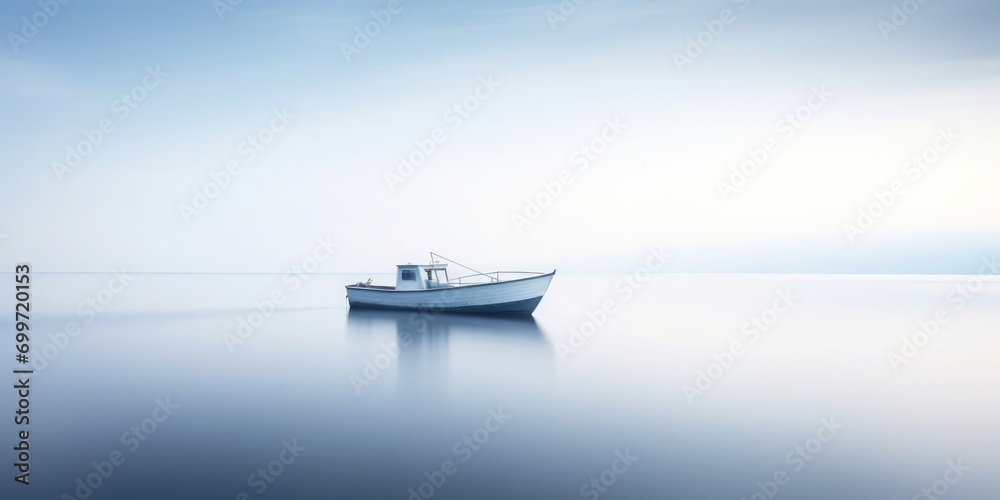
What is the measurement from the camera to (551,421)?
13000mm

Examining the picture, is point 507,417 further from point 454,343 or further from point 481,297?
point 481,297

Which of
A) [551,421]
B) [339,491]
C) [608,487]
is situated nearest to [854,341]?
[551,421]

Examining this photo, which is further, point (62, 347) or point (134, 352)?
point (62, 347)

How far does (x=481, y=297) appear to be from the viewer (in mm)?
32500

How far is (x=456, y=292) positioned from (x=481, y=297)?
1366 mm

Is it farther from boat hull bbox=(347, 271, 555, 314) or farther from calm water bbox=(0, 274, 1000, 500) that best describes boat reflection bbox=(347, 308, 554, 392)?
boat hull bbox=(347, 271, 555, 314)

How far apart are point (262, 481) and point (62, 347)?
21.5 m

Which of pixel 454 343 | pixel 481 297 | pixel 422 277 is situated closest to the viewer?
pixel 454 343

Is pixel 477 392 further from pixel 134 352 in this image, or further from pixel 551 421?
pixel 134 352

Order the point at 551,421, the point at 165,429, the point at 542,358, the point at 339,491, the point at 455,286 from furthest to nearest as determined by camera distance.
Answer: the point at 455,286 → the point at 542,358 → the point at 551,421 → the point at 165,429 → the point at 339,491

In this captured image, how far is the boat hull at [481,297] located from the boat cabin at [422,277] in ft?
1.24

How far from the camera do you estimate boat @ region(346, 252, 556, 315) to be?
106 ft

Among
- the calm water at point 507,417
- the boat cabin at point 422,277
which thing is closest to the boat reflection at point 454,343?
the calm water at point 507,417

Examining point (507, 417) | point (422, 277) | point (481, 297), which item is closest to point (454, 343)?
point (481, 297)
